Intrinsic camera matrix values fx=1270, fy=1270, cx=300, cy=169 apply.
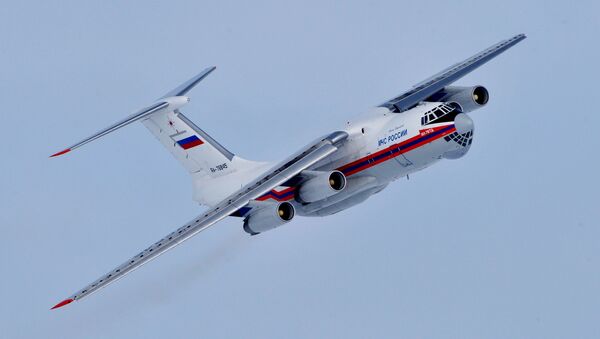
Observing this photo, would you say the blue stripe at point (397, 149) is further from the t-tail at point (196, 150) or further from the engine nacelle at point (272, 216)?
the t-tail at point (196, 150)

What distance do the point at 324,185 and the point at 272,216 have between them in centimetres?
152

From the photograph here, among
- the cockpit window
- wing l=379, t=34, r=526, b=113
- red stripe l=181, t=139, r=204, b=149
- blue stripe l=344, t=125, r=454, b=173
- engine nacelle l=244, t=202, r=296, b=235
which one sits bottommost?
engine nacelle l=244, t=202, r=296, b=235

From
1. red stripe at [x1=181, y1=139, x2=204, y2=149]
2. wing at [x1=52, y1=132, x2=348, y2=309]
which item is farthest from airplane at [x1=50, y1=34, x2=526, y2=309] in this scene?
red stripe at [x1=181, y1=139, x2=204, y2=149]

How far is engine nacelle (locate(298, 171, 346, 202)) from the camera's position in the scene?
102 feet

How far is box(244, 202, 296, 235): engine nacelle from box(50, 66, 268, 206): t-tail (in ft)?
10.7

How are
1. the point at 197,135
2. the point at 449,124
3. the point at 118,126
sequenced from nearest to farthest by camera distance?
the point at 449,124, the point at 118,126, the point at 197,135

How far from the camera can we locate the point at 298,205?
1280 inches

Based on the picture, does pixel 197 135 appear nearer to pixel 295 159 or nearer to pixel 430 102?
pixel 295 159

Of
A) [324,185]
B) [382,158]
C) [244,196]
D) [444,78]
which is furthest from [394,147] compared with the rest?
[244,196]

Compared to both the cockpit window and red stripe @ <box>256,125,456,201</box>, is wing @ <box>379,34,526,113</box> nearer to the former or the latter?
the cockpit window

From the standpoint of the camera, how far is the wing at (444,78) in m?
32.1

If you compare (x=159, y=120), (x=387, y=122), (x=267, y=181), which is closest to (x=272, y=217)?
(x=267, y=181)

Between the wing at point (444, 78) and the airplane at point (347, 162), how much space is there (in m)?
0.03

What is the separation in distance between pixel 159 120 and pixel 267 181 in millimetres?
5038
